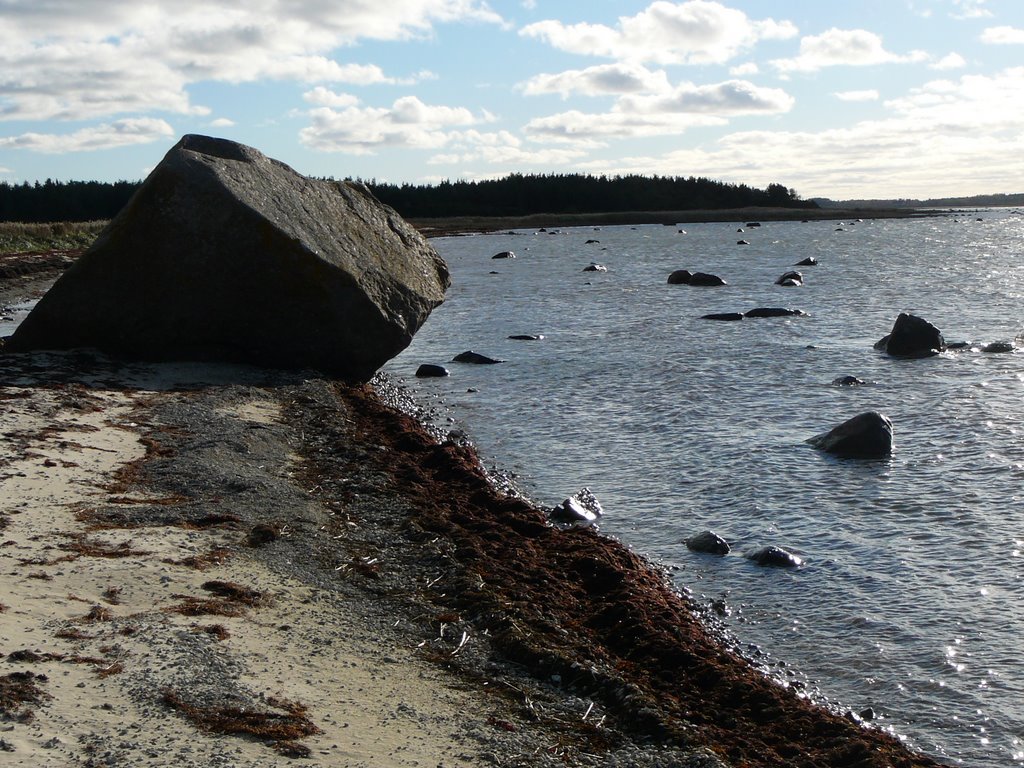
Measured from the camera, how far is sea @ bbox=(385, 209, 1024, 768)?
7344 mm

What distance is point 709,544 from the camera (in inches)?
382

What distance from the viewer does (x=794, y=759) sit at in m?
5.78

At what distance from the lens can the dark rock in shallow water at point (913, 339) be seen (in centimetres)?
2158

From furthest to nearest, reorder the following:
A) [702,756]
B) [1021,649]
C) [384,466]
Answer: [384,466] < [1021,649] < [702,756]

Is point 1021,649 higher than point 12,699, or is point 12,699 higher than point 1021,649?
point 12,699

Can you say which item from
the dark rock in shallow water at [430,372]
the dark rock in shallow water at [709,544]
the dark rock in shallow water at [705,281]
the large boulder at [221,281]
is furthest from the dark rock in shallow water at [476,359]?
the dark rock in shallow water at [705,281]

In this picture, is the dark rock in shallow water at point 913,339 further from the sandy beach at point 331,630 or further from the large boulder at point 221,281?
the sandy beach at point 331,630

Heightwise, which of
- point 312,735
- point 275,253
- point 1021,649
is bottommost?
point 1021,649

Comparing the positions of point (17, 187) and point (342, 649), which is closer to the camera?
point (342, 649)

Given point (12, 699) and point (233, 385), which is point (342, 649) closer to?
point (12, 699)

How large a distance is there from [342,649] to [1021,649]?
480 cm

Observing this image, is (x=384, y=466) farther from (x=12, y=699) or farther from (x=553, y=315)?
(x=553, y=315)

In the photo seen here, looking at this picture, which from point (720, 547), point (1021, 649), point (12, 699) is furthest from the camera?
point (720, 547)

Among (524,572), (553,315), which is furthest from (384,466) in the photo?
(553,315)
